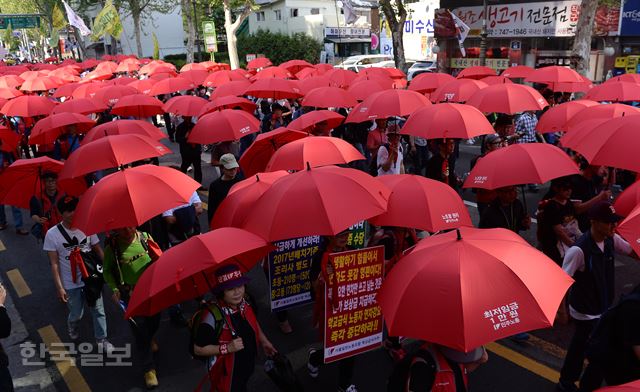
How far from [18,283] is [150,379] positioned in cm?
367

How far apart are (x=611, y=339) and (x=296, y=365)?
9.35 ft

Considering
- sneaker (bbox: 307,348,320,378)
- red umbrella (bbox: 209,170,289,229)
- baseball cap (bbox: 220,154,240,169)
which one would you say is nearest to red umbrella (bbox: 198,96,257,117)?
baseball cap (bbox: 220,154,240,169)

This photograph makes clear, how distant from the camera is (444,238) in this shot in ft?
10.5

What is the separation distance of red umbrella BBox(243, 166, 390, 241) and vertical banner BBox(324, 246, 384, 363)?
0.27 m

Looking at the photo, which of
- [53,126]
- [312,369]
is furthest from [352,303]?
[53,126]

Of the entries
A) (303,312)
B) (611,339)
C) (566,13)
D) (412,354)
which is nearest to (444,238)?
(412,354)

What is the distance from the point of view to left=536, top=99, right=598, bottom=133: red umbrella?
7797 mm

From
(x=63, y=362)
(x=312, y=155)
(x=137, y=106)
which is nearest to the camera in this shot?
(x=63, y=362)

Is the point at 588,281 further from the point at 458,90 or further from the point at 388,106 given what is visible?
the point at 458,90

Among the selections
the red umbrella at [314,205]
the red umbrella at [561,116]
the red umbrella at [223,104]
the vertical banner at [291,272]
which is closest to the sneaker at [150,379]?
the vertical banner at [291,272]

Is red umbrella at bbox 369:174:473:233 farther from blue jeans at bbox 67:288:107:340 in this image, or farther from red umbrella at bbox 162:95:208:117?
red umbrella at bbox 162:95:208:117

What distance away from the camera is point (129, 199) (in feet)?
15.0

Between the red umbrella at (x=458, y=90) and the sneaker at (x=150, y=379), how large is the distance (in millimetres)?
8029

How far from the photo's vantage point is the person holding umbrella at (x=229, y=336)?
3.35m
